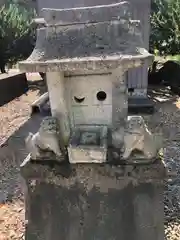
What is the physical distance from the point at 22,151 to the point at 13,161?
438 mm

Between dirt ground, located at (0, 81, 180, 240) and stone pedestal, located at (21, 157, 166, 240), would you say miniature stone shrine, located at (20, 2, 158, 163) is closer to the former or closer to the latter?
stone pedestal, located at (21, 157, 166, 240)

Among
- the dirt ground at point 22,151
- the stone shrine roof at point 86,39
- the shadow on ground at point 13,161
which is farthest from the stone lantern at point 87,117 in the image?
the shadow on ground at point 13,161

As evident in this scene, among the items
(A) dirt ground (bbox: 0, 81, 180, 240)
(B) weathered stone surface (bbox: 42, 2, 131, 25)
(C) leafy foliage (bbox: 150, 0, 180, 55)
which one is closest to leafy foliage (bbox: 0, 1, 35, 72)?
(A) dirt ground (bbox: 0, 81, 180, 240)

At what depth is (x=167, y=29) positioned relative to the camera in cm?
1158

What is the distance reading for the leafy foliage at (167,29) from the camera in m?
11.2

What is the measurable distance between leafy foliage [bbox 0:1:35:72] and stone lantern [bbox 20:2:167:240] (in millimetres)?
10057

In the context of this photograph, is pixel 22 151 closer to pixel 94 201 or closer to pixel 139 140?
pixel 94 201

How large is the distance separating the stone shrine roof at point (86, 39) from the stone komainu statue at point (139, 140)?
1.99ft

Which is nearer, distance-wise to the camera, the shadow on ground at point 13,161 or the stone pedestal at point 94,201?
the stone pedestal at point 94,201

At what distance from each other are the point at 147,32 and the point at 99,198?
5.88m

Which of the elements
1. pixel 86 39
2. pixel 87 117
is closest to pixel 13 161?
pixel 87 117

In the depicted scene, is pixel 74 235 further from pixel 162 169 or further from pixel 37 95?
pixel 37 95

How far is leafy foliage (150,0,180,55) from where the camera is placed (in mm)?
11153

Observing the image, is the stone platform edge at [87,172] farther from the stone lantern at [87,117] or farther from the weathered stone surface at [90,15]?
the weathered stone surface at [90,15]
